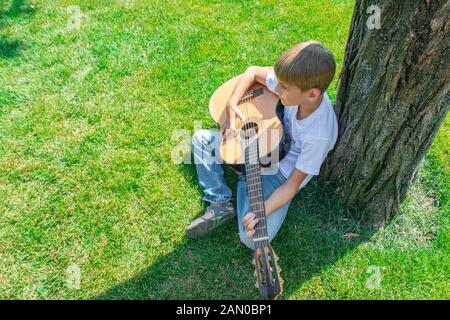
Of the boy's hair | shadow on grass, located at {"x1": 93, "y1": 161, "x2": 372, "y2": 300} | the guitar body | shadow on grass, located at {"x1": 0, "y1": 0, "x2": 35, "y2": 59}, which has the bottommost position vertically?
shadow on grass, located at {"x1": 93, "y1": 161, "x2": 372, "y2": 300}

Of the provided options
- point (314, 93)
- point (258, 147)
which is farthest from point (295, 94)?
point (258, 147)

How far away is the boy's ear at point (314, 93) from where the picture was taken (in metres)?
2.33

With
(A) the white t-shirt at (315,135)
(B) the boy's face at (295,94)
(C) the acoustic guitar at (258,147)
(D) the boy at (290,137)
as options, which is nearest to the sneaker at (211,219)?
(D) the boy at (290,137)

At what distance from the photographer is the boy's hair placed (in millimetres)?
2254

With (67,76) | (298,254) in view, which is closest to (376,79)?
(298,254)

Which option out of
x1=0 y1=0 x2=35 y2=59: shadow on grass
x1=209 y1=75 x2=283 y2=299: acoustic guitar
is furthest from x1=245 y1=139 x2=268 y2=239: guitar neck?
x1=0 y1=0 x2=35 y2=59: shadow on grass

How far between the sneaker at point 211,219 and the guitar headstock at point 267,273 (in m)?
0.67

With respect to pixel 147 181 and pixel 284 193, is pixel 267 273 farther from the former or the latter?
pixel 147 181

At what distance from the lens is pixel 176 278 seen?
2.69m

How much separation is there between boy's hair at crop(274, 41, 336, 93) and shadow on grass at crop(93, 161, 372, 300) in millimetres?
927

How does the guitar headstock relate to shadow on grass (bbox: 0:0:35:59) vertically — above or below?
below

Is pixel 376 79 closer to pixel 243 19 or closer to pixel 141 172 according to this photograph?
pixel 141 172

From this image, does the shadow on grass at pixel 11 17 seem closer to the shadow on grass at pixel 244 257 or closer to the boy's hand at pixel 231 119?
the boy's hand at pixel 231 119

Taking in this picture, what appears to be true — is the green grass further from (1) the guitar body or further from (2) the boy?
(1) the guitar body
